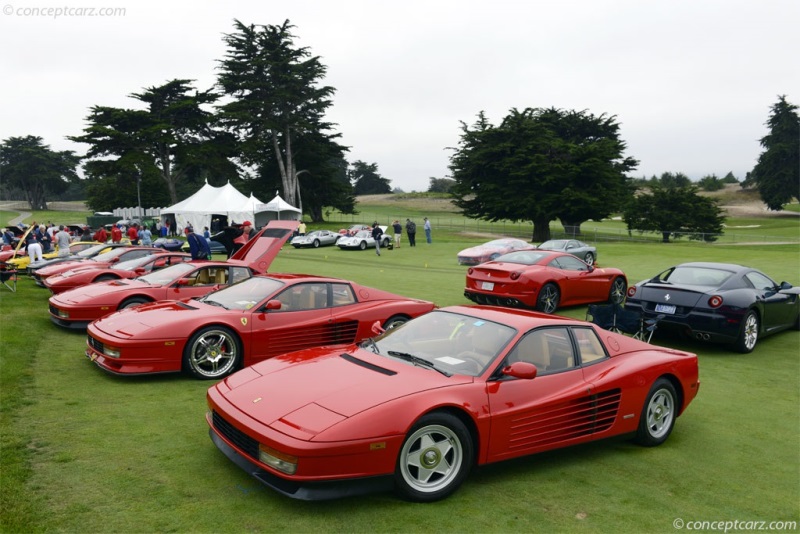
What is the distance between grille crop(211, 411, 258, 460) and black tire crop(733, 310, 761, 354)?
328 inches

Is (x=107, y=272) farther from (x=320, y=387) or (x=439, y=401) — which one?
(x=439, y=401)

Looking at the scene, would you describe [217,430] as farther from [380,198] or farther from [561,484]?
[380,198]

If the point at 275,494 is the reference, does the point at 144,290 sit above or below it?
above

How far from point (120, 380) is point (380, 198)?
110 m

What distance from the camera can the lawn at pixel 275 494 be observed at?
12.8 feet

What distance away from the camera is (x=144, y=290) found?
9766mm

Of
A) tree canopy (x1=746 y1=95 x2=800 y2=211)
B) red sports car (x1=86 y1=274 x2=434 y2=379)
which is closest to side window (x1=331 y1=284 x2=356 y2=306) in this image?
red sports car (x1=86 y1=274 x2=434 y2=379)

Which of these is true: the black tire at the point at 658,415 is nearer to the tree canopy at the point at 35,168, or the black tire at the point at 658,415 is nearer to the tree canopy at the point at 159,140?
the tree canopy at the point at 159,140

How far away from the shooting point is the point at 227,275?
10359mm

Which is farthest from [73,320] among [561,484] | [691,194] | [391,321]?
[691,194]

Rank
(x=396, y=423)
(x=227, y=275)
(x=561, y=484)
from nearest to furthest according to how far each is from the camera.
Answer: (x=396, y=423) < (x=561, y=484) < (x=227, y=275)

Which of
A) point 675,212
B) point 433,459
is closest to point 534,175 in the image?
point 675,212

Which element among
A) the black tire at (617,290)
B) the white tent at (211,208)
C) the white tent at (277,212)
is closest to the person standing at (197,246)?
the black tire at (617,290)
